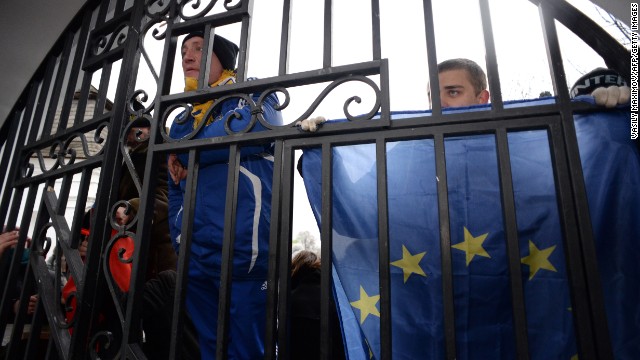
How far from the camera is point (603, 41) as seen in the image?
1.14 m

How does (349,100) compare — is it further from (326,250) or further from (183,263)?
(183,263)

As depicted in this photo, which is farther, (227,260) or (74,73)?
(74,73)

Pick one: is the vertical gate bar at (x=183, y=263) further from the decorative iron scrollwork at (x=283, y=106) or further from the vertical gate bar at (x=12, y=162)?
the vertical gate bar at (x=12, y=162)

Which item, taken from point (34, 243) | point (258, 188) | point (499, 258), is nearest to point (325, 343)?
point (499, 258)

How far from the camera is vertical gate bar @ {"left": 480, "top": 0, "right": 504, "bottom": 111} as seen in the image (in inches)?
44.3

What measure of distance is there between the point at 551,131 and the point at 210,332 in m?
1.61

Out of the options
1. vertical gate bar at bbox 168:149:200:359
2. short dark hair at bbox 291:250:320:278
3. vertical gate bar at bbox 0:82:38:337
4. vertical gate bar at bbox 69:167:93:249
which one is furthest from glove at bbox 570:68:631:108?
vertical gate bar at bbox 0:82:38:337

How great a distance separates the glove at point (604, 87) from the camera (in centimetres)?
110

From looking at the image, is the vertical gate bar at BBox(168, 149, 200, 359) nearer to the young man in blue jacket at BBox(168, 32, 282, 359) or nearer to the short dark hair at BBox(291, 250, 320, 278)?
the young man in blue jacket at BBox(168, 32, 282, 359)

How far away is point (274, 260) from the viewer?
1229mm

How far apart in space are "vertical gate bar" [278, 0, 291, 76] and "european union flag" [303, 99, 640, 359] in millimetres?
381

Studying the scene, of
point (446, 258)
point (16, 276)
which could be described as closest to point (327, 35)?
point (446, 258)

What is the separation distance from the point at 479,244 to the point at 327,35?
3.10 ft

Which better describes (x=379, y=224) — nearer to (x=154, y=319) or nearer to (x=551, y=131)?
(x=551, y=131)
